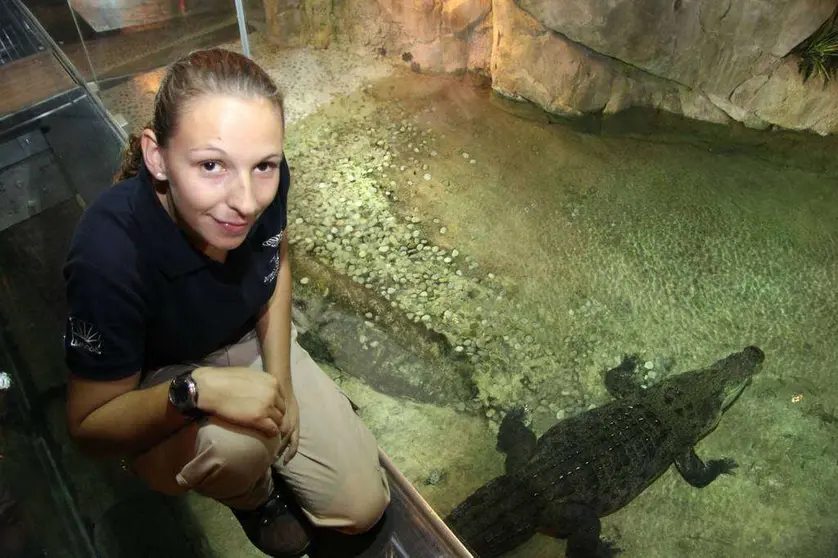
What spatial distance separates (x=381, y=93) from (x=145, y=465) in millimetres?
4017

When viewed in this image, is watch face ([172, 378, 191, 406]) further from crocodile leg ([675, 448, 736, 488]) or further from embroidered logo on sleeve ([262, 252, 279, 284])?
crocodile leg ([675, 448, 736, 488])

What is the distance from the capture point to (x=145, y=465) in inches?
70.8

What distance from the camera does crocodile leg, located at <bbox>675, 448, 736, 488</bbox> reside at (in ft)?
9.60

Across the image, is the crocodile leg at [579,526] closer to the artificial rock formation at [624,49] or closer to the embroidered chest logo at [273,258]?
the embroidered chest logo at [273,258]

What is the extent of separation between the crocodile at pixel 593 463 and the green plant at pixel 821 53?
8.86ft

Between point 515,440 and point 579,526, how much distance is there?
Result: 50cm

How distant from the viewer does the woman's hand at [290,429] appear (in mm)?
1836

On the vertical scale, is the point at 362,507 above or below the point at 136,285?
below

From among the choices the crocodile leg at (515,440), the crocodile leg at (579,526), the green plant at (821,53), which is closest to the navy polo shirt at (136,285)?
the crocodile leg at (515,440)

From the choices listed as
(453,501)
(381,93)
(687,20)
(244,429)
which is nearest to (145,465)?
(244,429)

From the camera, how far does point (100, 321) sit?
1467 mm

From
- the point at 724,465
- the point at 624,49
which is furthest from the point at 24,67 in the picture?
the point at 724,465

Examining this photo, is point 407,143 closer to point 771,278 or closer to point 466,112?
point 466,112

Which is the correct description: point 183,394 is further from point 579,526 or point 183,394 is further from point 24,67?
point 24,67
